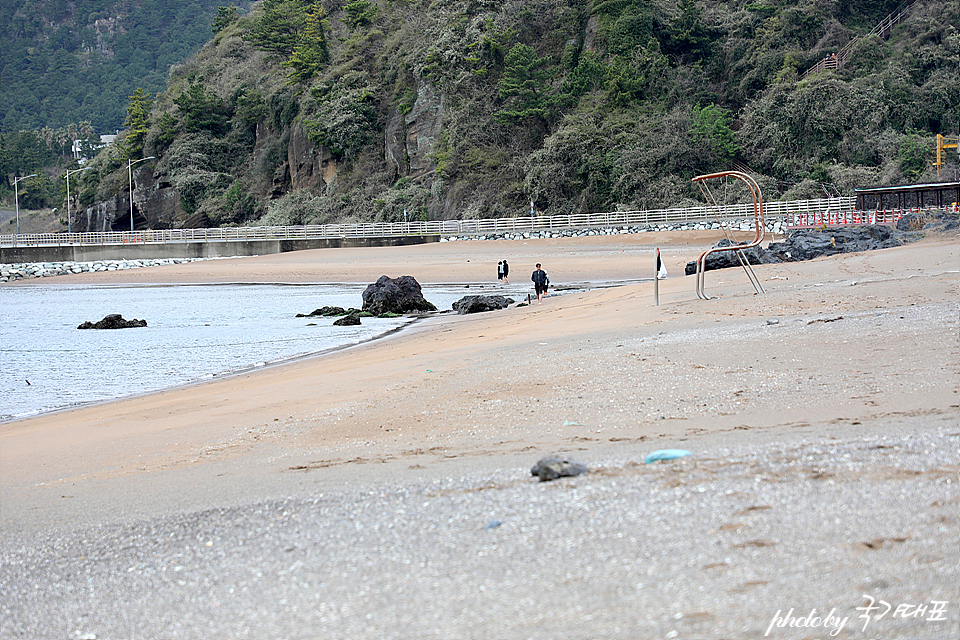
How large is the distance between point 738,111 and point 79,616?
57.2 meters

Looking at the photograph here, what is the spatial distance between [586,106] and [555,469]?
5179cm

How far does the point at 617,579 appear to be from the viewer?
10.1 ft

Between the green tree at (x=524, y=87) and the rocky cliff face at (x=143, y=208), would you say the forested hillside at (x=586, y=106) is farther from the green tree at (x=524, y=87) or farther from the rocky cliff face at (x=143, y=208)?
the rocky cliff face at (x=143, y=208)

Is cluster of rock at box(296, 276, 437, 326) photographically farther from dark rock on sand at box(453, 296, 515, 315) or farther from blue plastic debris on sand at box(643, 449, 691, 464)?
blue plastic debris on sand at box(643, 449, 691, 464)

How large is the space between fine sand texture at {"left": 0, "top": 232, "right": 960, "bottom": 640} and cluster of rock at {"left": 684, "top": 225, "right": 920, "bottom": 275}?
12.0 metres

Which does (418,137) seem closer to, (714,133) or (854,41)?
(714,133)

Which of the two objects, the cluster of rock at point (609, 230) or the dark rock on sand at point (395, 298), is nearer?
the dark rock on sand at point (395, 298)

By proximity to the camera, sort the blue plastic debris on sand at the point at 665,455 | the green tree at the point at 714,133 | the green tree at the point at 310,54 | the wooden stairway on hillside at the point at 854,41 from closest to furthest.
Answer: the blue plastic debris on sand at the point at 665,455 → the green tree at the point at 714,133 → the wooden stairway on hillside at the point at 854,41 → the green tree at the point at 310,54

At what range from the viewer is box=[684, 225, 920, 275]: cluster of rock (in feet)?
68.4

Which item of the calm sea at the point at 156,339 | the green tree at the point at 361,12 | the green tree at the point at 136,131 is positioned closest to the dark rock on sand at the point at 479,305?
the calm sea at the point at 156,339

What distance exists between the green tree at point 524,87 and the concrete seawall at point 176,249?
11.5 metres

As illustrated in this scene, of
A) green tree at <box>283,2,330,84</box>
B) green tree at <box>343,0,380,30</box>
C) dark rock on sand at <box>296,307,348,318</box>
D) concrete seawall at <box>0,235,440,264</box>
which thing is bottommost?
dark rock on sand at <box>296,307,348,318</box>

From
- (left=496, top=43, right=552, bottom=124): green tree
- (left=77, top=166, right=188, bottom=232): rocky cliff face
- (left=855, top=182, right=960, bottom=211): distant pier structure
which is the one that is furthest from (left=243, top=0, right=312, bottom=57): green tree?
(left=855, top=182, right=960, bottom=211): distant pier structure

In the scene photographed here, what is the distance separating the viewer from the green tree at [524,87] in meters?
54.0
